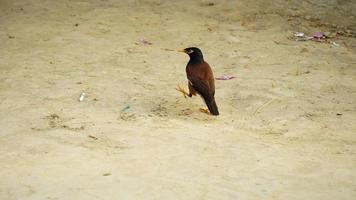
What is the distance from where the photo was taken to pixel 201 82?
6.91m

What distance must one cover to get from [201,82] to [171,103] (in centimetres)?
49

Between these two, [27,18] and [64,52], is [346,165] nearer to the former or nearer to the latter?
[64,52]

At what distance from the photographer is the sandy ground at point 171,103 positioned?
495 centimetres

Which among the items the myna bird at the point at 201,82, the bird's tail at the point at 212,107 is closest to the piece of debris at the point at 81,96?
the myna bird at the point at 201,82

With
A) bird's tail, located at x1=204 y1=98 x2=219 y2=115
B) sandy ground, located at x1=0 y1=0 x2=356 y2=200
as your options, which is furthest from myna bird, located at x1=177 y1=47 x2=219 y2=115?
sandy ground, located at x1=0 y1=0 x2=356 y2=200

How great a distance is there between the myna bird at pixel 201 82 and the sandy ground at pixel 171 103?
146 mm

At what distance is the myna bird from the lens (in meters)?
6.77

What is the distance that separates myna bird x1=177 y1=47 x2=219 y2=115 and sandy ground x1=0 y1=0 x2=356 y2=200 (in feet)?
0.48

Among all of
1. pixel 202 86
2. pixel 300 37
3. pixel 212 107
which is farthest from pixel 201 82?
pixel 300 37

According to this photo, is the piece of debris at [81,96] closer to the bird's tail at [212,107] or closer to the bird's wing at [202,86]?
the bird's wing at [202,86]

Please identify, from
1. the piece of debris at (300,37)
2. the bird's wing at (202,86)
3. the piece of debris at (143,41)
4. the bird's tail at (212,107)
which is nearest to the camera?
the bird's tail at (212,107)

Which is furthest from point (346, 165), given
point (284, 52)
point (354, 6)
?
point (354, 6)

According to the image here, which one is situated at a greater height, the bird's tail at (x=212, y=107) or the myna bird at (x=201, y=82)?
the myna bird at (x=201, y=82)

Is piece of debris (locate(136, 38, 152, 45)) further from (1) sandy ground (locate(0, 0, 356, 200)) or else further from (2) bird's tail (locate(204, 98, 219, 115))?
(2) bird's tail (locate(204, 98, 219, 115))
